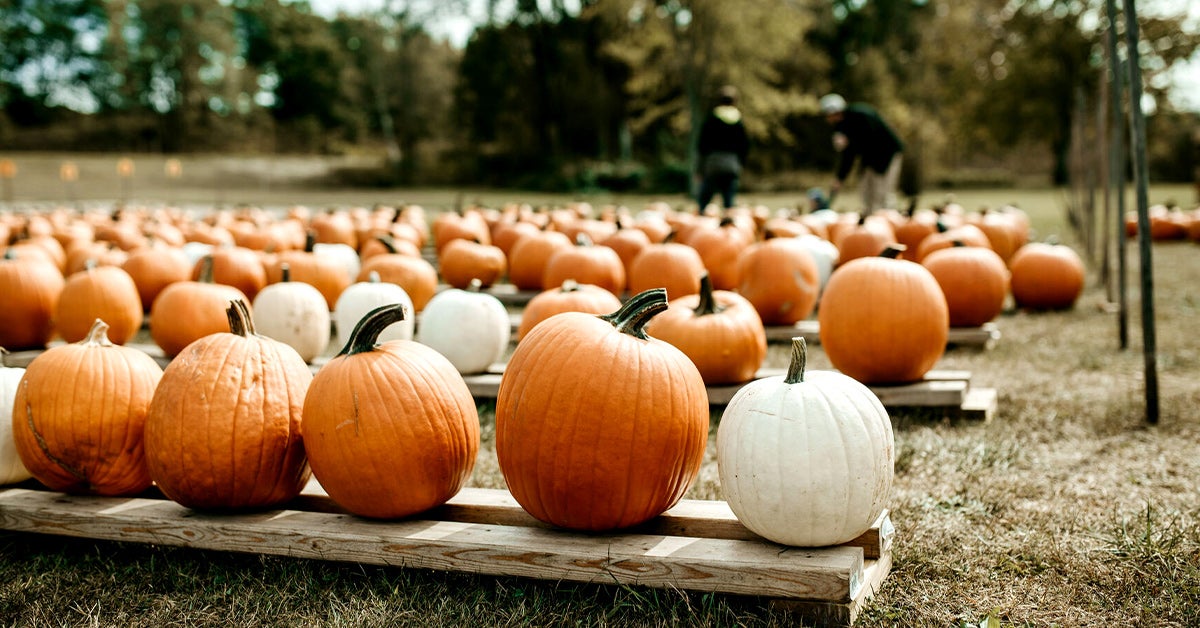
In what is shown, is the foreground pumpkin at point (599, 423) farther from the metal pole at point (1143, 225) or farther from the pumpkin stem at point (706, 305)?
the metal pole at point (1143, 225)

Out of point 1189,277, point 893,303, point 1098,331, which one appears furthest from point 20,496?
point 1189,277

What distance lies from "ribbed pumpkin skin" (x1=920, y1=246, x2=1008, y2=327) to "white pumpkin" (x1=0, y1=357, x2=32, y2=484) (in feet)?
16.0

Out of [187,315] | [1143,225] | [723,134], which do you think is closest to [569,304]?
[187,315]

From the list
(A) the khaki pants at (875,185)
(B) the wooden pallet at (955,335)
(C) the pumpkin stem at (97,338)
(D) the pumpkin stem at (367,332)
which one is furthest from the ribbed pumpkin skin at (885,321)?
(A) the khaki pants at (875,185)

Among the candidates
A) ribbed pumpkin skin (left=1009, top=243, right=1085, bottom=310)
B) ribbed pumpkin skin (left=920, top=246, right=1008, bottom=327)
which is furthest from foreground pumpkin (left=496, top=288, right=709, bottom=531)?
ribbed pumpkin skin (left=1009, top=243, right=1085, bottom=310)

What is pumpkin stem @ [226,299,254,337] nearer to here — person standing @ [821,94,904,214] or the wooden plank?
the wooden plank

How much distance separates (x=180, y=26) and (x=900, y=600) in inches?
2600

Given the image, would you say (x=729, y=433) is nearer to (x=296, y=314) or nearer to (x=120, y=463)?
(x=120, y=463)

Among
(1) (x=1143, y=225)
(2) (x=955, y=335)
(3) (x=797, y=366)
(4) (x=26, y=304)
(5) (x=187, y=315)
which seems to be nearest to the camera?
(3) (x=797, y=366)

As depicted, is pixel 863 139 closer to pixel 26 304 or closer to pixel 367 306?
pixel 367 306

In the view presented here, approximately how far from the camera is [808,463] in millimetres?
2443

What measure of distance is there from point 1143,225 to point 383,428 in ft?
11.1

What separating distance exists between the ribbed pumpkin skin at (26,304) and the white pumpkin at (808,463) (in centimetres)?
491

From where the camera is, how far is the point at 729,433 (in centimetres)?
257
